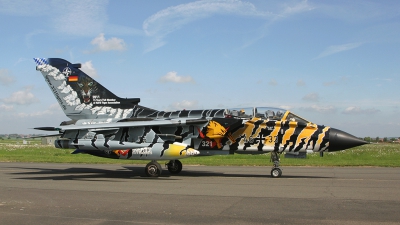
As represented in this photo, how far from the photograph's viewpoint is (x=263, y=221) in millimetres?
7410

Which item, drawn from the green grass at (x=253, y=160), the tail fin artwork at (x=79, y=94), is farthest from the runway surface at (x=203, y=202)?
the green grass at (x=253, y=160)

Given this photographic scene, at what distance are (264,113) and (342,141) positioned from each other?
304 cm

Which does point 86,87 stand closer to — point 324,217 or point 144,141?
point 144,141

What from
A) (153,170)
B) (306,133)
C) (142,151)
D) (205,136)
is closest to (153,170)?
(153,170)

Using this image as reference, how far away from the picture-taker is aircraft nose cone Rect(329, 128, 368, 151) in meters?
14.7

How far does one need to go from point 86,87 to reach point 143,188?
317 inches

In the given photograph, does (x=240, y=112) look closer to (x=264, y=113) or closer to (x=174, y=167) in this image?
(x=264, y=113)

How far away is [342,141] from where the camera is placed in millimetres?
14773

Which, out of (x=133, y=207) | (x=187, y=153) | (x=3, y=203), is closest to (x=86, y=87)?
(x=187, y=153)

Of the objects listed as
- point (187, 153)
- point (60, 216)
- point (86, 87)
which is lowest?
point (60, 216)

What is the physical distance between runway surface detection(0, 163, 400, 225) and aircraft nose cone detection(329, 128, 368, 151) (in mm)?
1408

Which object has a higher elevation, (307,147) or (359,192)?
(307,147)

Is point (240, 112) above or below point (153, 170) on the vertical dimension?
above

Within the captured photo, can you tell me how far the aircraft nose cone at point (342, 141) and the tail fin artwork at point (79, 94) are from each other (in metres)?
8.65
